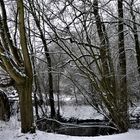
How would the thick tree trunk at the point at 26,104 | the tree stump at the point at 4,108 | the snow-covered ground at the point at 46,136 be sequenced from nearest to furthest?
the snow-covered ground at the point at 46,136, the thick tree trunk at the point at 26,104, the tree stump at the point at 4,108

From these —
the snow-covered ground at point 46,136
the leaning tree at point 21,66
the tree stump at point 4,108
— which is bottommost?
the snow-covered ground at point 46,136

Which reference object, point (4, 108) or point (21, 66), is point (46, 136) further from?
point (4, 108)

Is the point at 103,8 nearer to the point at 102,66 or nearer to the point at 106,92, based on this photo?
the point at 102,66

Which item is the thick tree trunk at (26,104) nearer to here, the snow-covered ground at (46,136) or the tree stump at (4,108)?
the snow-covered ground at (46,136)

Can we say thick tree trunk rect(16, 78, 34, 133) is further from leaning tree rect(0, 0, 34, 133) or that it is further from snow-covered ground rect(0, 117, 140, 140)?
snow-covered ground rect(0, 117, 140, 140)

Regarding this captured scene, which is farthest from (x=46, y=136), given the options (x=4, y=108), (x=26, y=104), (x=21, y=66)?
(x=4, y=108)

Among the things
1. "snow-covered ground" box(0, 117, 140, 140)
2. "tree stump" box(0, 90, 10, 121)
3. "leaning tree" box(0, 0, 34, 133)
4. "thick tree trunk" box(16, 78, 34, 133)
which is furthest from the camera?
"tree stump" box(0, 90, 10, 121)

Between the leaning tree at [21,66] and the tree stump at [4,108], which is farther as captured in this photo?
the tree stump at [4,108]

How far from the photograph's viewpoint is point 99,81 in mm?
12320

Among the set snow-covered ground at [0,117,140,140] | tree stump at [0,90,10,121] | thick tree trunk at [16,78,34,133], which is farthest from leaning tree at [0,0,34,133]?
tree stump at [0,90,10,121]

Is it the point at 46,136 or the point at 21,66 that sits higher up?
the point at 21,66

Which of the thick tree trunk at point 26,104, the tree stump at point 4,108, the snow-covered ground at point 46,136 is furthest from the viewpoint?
the tree stump at point 4,108

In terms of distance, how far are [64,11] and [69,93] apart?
2054 centimetres

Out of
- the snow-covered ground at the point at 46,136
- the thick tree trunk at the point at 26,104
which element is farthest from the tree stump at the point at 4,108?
the thick tree trunk at the point at 26,104
